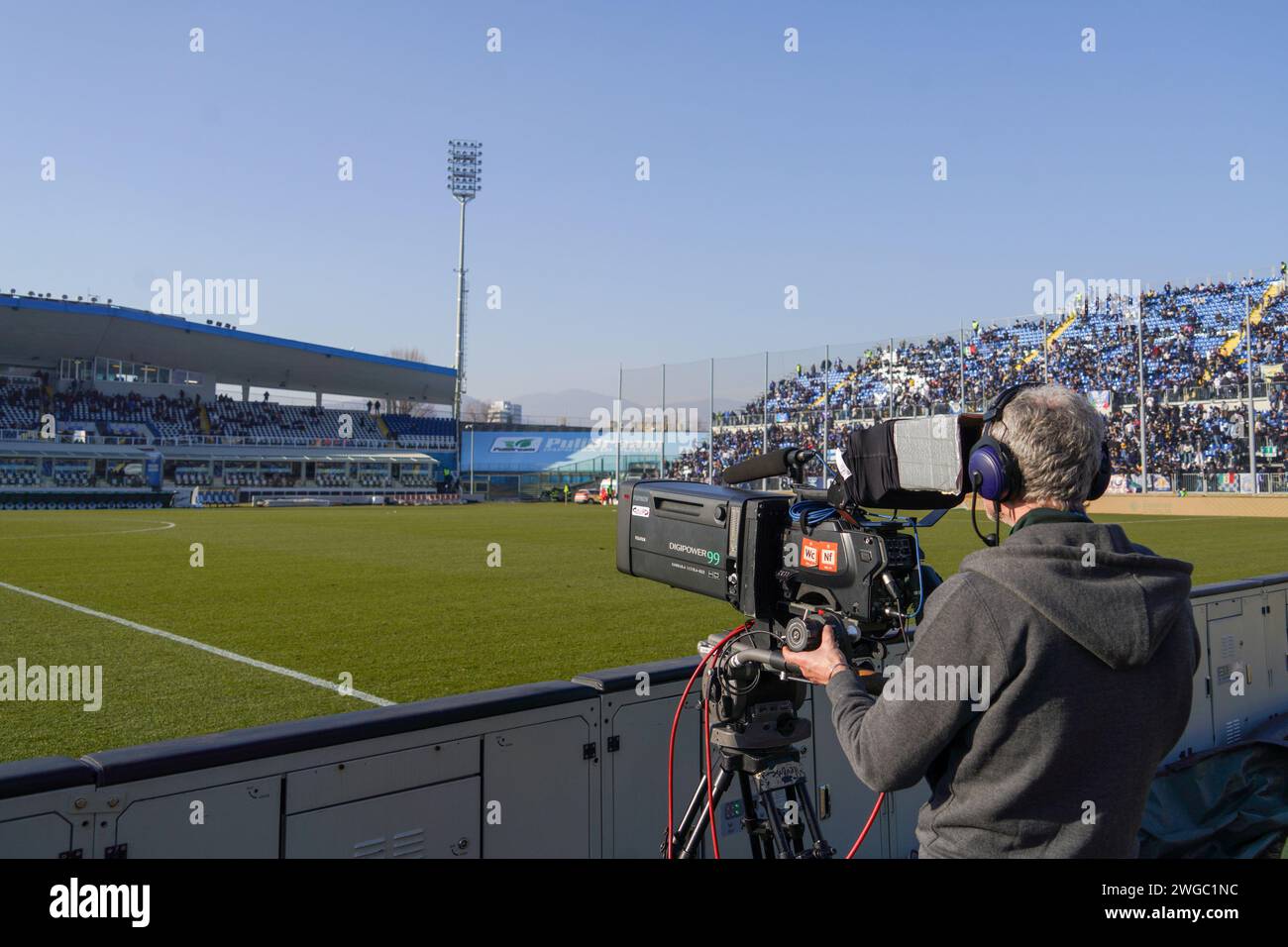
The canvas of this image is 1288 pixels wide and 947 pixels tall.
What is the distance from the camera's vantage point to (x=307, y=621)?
897 cm

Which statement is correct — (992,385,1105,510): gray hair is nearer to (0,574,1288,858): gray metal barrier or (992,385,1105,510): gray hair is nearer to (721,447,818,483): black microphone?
(721,447,818,483): black microphone

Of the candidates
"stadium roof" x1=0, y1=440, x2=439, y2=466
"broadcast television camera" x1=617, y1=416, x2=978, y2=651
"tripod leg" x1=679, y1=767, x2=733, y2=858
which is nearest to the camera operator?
"broadcast television camera" x1=617, y1=416, x2=978, y2=651

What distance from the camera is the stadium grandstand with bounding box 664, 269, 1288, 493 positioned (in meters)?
31.1

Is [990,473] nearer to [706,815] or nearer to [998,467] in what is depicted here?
[998,467]

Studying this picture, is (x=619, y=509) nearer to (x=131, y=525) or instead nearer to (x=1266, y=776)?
(x=1266, y=776)

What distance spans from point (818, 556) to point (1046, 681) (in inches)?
23.7

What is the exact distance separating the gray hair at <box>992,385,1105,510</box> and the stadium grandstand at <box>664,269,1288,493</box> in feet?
95.5

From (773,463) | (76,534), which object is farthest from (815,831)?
(76,534)

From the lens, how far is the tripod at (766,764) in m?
2.25

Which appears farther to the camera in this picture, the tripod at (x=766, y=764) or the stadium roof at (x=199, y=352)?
the stadium roof at (x=199, y=352)

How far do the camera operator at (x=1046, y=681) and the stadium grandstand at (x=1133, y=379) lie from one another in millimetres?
29123

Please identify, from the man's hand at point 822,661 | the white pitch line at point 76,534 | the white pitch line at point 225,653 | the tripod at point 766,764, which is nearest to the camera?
the man's hand at point 822,661

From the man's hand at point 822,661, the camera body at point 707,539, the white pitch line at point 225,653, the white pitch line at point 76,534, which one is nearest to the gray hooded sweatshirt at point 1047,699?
the man's hand at point 822,661

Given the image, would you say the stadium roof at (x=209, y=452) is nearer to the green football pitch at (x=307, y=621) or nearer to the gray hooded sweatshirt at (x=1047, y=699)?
the green football pitch at (x=307, y=621)
